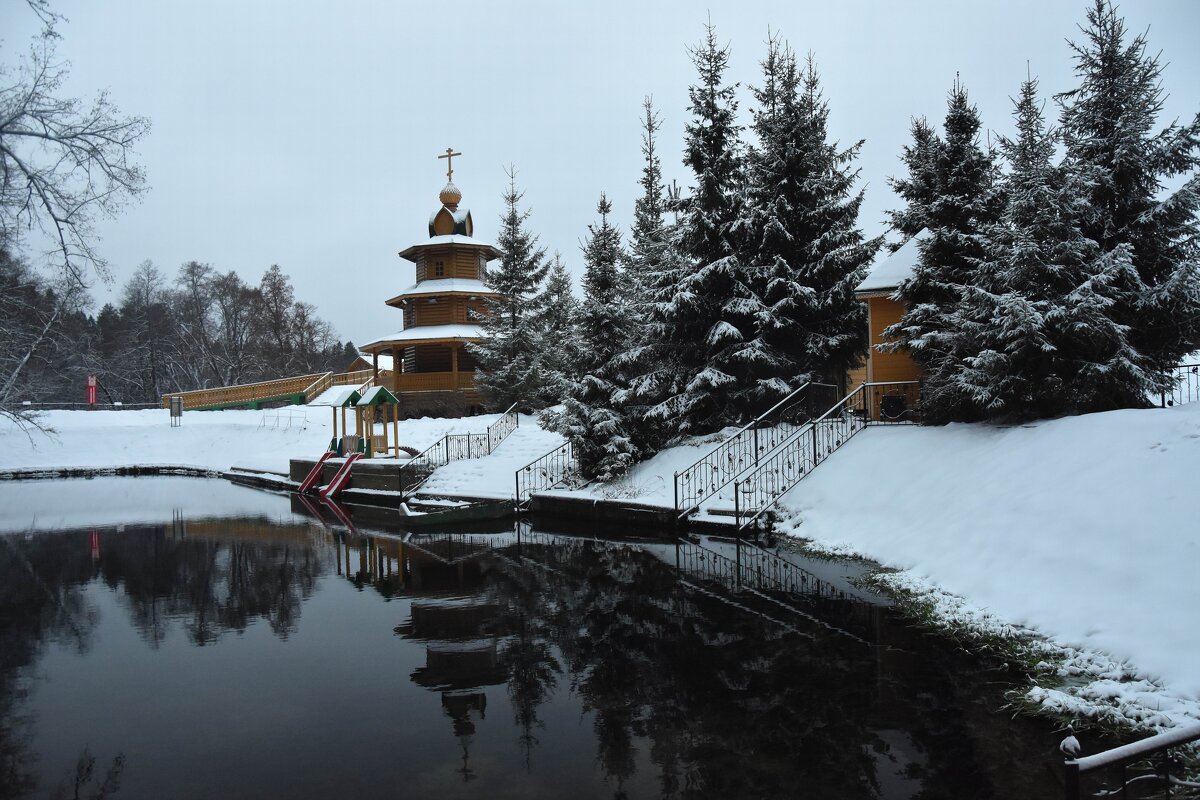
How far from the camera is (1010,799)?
4438 millimetres

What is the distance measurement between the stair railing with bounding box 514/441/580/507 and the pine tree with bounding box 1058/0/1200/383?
1313 cm

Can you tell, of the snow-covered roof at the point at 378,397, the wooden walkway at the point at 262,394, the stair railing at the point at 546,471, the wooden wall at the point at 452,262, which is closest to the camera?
the stair railing at the point at 546,471

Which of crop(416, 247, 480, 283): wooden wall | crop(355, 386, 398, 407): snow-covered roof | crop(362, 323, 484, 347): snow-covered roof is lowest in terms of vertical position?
crop(355, 386, 398, 407): snow-covered roof

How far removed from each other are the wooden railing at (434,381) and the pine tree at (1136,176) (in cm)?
2728

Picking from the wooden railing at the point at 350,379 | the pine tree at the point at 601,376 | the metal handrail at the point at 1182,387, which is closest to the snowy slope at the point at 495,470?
the pine tree at the point at 601,376

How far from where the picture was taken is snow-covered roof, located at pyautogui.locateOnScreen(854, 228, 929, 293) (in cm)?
1788

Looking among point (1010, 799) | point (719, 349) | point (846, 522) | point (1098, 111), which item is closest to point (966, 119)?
point (1098, 111)

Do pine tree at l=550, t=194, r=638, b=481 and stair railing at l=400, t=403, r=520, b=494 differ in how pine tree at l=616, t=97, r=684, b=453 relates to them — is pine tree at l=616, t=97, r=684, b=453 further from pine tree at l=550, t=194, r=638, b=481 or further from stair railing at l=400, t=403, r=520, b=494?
stair railing at l=400, t=403, r=520, b=494

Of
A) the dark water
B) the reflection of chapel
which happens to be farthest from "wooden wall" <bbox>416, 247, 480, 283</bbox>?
the dark water

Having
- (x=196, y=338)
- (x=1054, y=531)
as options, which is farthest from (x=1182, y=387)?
(x=196, y=338)

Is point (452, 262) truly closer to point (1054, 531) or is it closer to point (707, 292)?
point (707, 292)

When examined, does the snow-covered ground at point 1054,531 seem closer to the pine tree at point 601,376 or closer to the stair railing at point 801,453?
the stair railing at point 801,453

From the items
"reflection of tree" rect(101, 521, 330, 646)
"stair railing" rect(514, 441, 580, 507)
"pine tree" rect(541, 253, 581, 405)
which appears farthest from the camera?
"pine tree" rect(541, 253, 581, 405)

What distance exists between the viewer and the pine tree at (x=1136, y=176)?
41.2 ft
